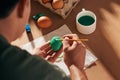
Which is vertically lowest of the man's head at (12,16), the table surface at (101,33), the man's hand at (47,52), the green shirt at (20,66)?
the table surface at (101,33)

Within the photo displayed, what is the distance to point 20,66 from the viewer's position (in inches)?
27.0

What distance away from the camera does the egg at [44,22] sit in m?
1.20

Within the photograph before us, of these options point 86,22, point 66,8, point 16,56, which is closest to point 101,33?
point 86,22

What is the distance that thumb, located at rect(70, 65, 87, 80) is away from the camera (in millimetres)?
1005

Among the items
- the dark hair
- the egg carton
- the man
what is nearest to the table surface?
the egg carton

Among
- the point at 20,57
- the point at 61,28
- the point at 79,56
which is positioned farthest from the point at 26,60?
the point at 61,28

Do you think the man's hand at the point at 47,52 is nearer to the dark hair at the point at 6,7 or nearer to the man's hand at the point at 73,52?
the man's hand at the point at 73,52

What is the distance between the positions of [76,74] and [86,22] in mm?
252

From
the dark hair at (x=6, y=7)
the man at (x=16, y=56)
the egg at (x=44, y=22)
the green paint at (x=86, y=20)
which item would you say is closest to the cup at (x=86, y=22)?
the green paint at (x=86, y=20)

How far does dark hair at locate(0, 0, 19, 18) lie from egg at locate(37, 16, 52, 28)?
1.85ft

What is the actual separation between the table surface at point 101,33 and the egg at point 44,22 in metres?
0.02

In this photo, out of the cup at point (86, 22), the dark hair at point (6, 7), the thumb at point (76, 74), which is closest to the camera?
the dark hair at point (6, 7)

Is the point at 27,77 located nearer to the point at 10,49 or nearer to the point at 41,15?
the point at 10,49

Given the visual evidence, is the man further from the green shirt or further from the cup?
the cup
